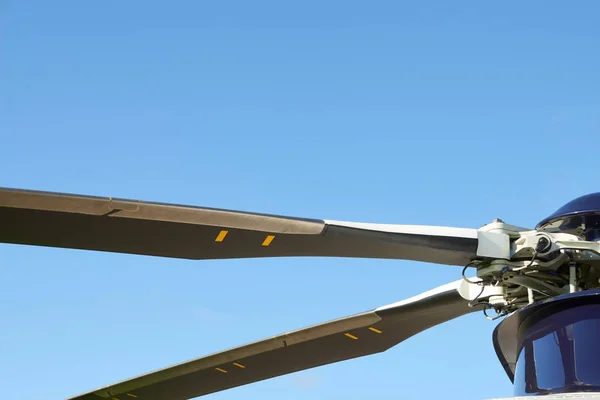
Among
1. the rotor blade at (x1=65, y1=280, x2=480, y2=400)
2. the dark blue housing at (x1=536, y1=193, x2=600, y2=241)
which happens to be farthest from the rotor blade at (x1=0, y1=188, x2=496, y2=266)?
the rotor blade at (x1=65, y1=280, x2=480, y2=400)

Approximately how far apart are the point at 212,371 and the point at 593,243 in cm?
420

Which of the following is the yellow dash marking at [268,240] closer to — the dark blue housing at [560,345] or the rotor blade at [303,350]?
the rotor blade at [303,350]

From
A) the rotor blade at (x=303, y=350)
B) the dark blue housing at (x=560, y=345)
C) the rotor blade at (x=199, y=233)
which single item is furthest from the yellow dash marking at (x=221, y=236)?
the dark blue housing at (x=560, y=345)

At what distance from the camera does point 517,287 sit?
23.8 ft

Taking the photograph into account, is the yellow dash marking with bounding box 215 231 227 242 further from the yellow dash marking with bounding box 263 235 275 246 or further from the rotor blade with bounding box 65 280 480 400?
the rotor blade with bounding box 65 280 480 400

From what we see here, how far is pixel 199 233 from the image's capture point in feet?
20.7

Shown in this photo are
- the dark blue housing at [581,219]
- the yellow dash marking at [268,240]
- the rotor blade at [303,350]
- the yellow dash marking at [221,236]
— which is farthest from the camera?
the rotor blade at [303,350]

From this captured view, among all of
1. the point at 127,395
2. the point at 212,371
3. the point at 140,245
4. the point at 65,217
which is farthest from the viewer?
the point at 127,395

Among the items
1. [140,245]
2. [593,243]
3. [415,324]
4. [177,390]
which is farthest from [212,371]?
[593,243]

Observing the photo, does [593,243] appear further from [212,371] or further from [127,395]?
[127,395]

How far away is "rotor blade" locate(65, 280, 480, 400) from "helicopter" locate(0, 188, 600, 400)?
0.07 ft

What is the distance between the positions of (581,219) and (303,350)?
3069mm

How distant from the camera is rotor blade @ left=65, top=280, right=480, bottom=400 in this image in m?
7.88

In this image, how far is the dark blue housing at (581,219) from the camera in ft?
22.9
